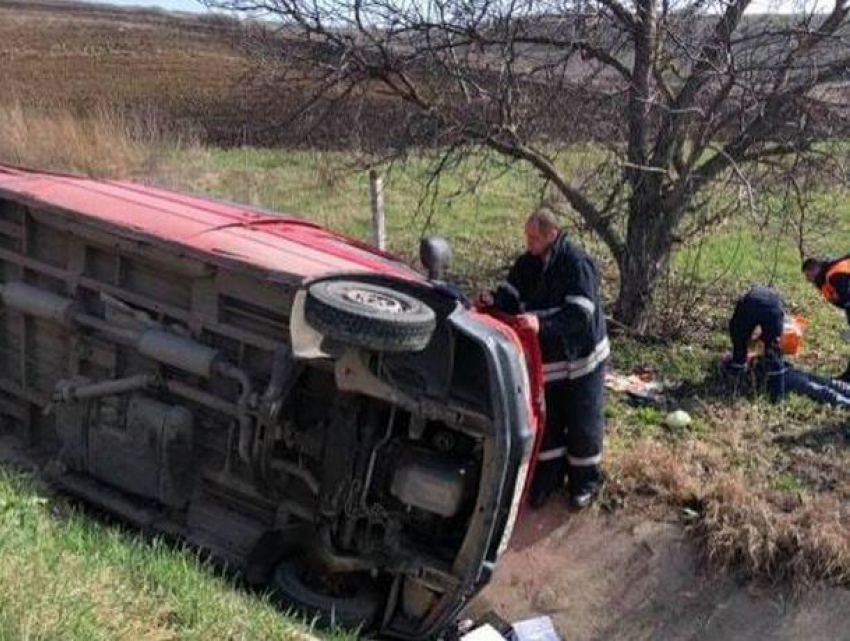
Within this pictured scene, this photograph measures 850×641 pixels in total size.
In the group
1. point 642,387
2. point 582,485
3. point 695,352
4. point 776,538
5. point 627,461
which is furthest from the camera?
point 695,352

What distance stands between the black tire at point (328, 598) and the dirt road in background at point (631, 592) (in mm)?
988

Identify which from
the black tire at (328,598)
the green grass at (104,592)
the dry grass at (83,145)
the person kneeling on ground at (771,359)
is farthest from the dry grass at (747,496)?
the dry grass at (83,145)

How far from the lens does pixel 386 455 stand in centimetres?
500

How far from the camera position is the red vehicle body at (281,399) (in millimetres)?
4797

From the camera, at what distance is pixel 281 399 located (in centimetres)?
497

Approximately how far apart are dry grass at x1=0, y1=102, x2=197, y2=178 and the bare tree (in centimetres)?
567

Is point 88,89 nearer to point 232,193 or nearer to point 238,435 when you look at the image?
point 232,193

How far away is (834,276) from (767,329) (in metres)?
0.89

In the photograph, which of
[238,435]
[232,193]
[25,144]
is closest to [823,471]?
[238,435]

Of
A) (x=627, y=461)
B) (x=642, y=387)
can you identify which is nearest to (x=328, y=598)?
(x=627, y=461)

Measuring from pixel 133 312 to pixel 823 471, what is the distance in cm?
414

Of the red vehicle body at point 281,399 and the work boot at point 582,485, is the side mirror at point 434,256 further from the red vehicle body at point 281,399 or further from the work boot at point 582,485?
the work boot at point 582,485

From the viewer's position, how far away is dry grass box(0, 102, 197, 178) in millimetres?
14070

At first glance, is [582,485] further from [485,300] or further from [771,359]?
[771,359]
